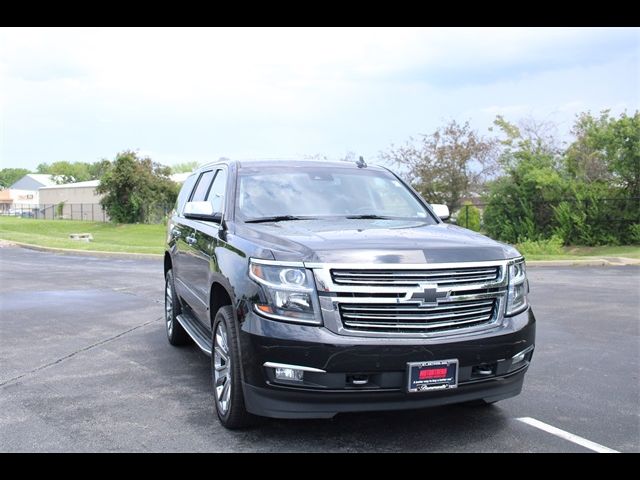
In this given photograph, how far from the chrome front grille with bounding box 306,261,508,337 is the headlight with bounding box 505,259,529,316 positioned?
46 centimetres

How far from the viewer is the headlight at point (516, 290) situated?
4.15m

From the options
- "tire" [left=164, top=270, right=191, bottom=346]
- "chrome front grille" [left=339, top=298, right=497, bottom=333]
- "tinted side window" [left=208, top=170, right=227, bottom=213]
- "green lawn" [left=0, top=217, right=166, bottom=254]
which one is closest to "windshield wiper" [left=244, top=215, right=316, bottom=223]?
"tinted side window" [left=208, top=170, right=227, bottom=213]

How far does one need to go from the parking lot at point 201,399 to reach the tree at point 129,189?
3985 centimetres

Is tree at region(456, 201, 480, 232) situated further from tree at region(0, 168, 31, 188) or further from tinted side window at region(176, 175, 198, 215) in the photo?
tree at region(0, 168, 31, 188)

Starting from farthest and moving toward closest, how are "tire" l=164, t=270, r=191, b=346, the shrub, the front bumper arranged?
the shrub, "tire" l=164, t=270, r=191, b=346, the front bumper

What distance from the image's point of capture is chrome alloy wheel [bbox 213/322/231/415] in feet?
14.1

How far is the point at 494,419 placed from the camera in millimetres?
4602

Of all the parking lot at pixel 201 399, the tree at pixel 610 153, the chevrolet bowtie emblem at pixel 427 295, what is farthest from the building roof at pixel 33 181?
the chevrolet bowtie emblem at pixel 427 295

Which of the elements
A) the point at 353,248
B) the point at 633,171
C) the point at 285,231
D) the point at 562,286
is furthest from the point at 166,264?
the point at 633,171

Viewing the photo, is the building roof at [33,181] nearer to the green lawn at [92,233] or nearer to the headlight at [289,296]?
the green lawn at [92,233]

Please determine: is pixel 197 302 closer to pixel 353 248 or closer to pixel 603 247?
pixel 353 248

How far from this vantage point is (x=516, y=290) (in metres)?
4.22

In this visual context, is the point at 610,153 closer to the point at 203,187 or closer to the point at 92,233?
the point at 203,187

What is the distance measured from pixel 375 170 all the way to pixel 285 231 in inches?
76.1
